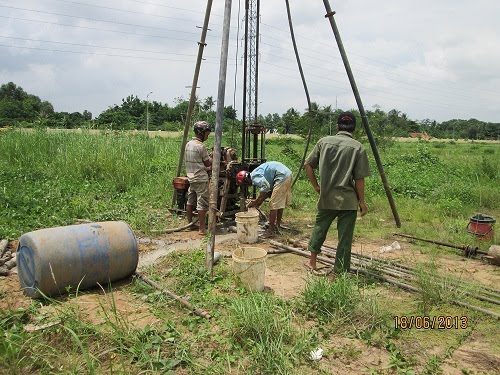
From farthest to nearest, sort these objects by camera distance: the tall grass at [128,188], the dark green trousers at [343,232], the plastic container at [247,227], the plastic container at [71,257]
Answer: the tall grass at [128,188]
the plastic container at [247,227]
the dark green trousers at [343,232]
the plastic container at [71,257]

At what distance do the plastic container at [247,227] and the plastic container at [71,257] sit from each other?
219 cm

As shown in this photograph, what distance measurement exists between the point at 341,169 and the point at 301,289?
58.8 inches

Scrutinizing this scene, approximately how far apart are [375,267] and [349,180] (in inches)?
47.6

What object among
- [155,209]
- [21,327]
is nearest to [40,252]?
[21,327]

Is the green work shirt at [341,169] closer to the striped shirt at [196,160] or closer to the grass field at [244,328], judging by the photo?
the grass field at [244,328]

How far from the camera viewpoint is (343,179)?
15.0 feet

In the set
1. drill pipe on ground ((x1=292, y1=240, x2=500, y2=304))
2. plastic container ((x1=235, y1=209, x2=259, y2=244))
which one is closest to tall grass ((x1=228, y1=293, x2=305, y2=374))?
drill pipe on ground ((x1=292, y1=240, x2=500, y2=304))

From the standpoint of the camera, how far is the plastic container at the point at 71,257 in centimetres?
382

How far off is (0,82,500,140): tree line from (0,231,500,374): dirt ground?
8.90 feet

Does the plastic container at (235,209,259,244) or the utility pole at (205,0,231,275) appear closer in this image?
the utility pole at (205,0,231,275)

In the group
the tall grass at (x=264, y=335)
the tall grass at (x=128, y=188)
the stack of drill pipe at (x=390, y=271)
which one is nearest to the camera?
the tall grass at (x=264, y=335)

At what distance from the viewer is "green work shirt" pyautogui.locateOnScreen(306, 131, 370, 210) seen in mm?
4512

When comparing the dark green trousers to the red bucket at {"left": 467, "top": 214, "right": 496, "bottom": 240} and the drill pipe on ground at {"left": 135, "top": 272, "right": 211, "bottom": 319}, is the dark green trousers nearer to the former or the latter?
the drill pipe on ground at {"left": 135, "top": 272, "right": 211, "bottom": 319}

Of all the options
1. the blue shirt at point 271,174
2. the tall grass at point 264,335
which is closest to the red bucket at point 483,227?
the blue shirt at point 271,174
